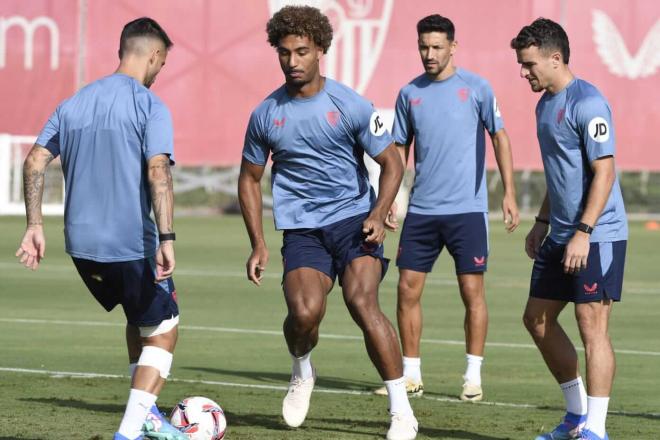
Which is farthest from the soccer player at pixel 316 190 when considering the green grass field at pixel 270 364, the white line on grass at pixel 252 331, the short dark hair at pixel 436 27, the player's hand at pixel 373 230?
the white line on grass at pixel 252 331

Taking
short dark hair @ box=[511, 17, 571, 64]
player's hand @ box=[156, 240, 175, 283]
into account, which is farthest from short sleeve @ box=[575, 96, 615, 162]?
player's hand @ box=[156, 240, 175, 283]

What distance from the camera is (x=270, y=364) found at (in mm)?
12352

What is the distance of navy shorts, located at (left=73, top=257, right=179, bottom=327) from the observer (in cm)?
824

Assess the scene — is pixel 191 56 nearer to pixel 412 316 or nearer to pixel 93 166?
pixel 412 316

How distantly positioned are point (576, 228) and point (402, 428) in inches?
58.1

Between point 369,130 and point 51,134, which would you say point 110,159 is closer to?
point 51,134

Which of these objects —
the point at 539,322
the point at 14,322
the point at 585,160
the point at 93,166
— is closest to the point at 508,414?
the point at 539,322

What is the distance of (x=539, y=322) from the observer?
898 cm

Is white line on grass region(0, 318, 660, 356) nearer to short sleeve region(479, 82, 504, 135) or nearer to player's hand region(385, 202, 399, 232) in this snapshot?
short sleeve region(479, 82, 504, 135)

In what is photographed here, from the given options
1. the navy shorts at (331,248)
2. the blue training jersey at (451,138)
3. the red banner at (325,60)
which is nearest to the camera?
the navy shorts at (331,248)

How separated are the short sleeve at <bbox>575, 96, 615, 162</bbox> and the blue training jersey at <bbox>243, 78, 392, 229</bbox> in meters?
1.25

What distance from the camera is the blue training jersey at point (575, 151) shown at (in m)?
8.49

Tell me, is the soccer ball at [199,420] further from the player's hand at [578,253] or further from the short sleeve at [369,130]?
the player's hand at [578,253]

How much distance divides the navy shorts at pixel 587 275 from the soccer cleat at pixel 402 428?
3.42 ft
